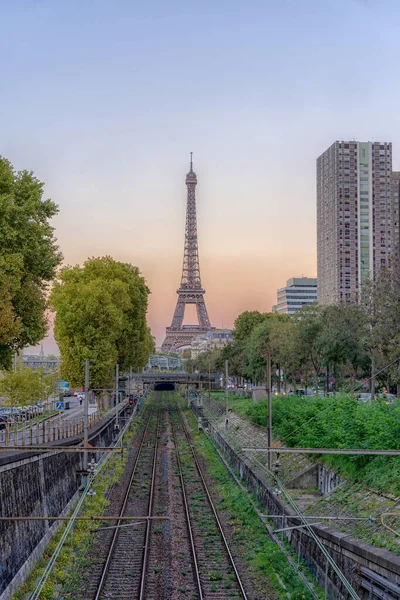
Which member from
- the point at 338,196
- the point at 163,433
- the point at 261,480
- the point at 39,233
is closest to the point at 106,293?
the point at 163,433

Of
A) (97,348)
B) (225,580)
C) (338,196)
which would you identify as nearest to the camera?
(225,580)

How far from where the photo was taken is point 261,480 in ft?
82.0

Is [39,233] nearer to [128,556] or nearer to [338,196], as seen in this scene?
[128,556]

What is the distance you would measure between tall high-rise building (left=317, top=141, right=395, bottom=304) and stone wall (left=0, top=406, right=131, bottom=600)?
124165 mm

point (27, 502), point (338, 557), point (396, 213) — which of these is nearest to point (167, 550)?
point (27, 502)

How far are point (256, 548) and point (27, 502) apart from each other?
655 cm

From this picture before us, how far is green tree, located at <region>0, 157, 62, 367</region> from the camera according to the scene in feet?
76.4

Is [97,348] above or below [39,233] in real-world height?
below

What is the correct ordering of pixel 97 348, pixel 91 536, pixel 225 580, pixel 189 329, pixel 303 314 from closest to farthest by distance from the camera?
pixel 225 580
pixel 91 536
pixel 97 348
pixel 303 314
pixel 189 329

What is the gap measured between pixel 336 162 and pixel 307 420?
126 m

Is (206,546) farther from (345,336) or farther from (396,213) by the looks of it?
(396,213)

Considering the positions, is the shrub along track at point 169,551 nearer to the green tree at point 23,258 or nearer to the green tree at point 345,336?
the green tree at point 23,258

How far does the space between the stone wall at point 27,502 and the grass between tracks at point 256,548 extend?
5.66 meters

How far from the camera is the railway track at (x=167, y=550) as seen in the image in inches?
628
